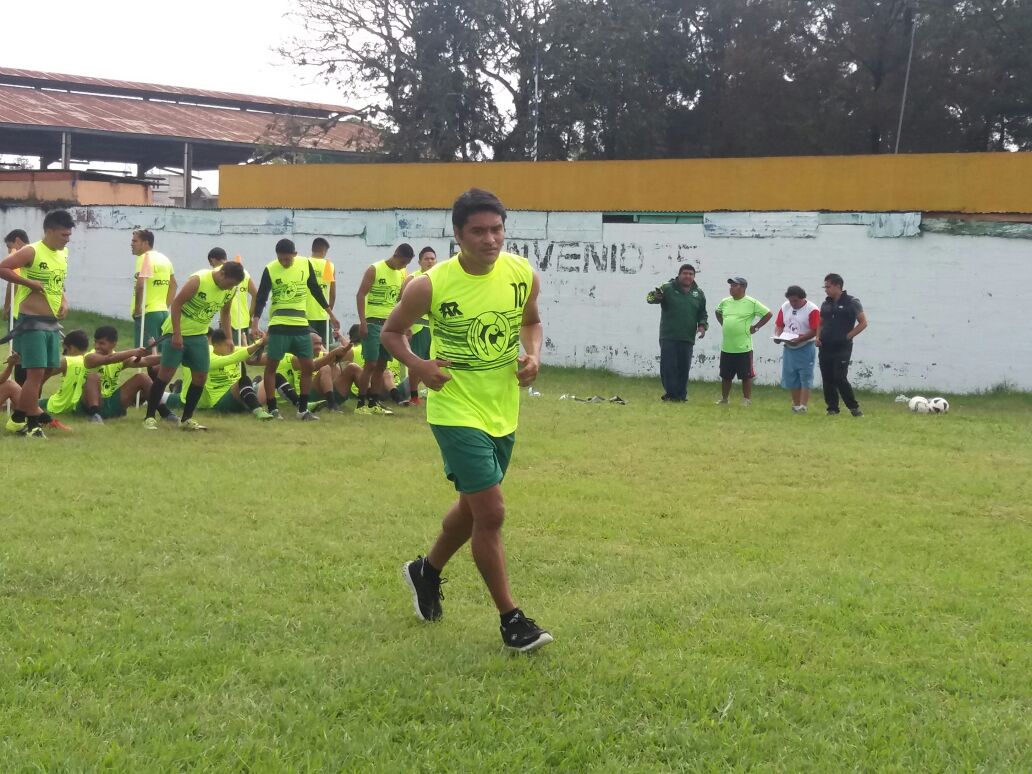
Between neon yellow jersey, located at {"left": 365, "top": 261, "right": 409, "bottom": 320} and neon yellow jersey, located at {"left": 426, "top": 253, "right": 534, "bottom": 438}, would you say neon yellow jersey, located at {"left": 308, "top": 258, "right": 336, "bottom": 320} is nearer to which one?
neon yellow jersey, located at {"left": 365, "top": 261, "right": 409, "bottom": 320}

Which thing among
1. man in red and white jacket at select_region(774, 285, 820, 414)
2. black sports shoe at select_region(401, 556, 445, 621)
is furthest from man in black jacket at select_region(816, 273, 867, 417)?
black sports shoe at select_region(401, 556, 445, 621)

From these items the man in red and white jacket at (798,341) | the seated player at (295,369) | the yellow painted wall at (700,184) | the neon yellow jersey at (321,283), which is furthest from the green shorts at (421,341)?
the yellow painted wall at (700,184)

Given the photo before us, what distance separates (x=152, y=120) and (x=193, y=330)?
26.1m

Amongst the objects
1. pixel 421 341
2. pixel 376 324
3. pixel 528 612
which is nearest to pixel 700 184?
pixel 421 341

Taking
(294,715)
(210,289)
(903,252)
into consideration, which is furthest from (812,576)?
(903,252)

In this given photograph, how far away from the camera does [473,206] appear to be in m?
4.78

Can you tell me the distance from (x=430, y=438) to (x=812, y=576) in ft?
17.3

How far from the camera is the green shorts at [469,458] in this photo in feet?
15.6

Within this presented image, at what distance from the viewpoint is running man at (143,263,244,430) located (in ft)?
34.1

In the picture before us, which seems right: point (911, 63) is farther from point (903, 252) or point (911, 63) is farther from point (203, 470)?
point (203, 470)

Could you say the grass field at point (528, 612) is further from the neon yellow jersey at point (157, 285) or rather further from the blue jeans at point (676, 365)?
the blue jeans at point (676, 365)

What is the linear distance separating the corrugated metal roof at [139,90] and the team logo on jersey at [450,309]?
2912 centimetres

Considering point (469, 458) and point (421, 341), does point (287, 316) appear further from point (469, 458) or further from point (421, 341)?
point (469, 458)

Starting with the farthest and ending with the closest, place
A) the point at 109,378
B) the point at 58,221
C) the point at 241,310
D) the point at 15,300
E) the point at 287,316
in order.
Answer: the point at 241,310
the point at 287,316
the point at 109,378
the point at 15,300
the point at 58,221
